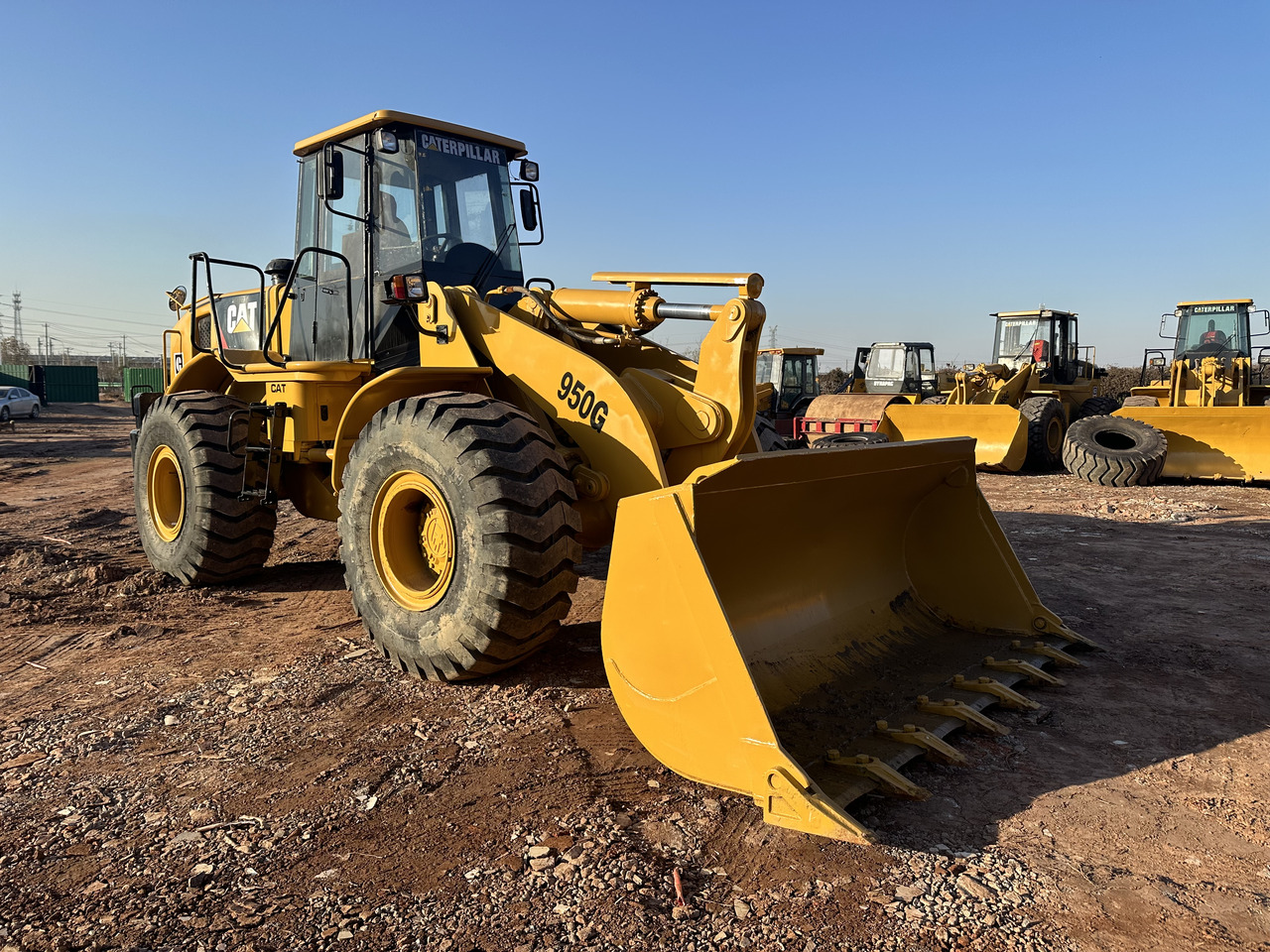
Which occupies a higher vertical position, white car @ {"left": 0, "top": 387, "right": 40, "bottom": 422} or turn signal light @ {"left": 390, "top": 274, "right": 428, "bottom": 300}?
turn signal light @ {"left": 390, "top": 274, "right": 428, "bottom": 300}

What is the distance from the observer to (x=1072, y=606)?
591cm

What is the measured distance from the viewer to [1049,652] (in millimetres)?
4512

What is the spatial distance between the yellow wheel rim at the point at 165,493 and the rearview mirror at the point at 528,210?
10.3 ft

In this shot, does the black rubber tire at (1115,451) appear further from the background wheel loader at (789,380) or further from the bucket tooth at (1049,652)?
the bucket tooth at (1049,652)

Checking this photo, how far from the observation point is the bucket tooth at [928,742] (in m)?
3.37

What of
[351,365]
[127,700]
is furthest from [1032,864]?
[351,365]

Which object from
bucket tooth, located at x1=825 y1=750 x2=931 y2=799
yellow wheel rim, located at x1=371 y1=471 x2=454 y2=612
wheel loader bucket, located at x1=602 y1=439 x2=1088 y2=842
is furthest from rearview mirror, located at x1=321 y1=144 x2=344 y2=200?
bucket tooth, located at x1=825 y1=750 x2=931 y2=799

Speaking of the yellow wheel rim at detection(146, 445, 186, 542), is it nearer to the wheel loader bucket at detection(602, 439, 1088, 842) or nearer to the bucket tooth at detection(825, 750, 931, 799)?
the wheel loader bucket at detection(602, 439, 1088, 842)

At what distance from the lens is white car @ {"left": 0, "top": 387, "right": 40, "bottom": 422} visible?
2882 cm

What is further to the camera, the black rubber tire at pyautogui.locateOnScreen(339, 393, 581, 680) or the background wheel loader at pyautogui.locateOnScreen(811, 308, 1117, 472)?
the background wheel loader at pyautogui.locateOnScreen(811, 308, 1117, 472)

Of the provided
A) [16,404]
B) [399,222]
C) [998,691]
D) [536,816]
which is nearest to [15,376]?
[16,404]

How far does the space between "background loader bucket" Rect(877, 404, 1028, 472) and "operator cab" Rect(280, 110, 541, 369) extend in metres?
9.60

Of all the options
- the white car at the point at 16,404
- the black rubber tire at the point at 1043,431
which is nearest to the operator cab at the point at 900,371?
the black rubber tire at the point at 1043,431

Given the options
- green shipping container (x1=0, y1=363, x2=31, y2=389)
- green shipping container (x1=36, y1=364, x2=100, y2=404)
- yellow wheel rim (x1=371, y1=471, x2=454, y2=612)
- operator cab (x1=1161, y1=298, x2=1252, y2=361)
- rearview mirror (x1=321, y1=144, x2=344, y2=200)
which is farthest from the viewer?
green shipping container (x1=36, y1=364, x2=100, y2=404)
